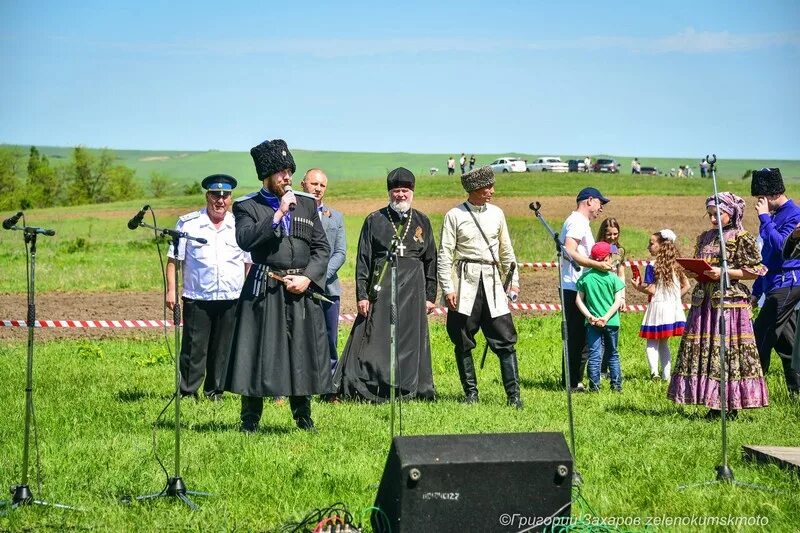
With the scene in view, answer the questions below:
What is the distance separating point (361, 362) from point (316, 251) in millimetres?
2280

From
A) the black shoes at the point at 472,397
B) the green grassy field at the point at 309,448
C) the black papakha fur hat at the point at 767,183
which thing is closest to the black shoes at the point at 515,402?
the green grassy field at the point at 309,448

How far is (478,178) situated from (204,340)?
10.9 feet

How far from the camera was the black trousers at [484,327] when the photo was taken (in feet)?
37.6

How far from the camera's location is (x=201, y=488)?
775 cm

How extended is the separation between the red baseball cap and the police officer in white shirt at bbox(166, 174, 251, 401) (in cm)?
388

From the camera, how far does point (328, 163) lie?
150000mm

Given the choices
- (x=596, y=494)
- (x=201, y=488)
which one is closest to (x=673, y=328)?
(x=596, y=494)

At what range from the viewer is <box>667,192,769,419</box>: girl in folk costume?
1023cm

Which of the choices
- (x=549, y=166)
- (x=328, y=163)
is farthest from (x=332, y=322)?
(x=328, y=163)

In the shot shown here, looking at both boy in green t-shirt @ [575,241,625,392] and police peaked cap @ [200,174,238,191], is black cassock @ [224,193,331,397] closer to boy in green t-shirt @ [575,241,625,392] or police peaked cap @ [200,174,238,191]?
police peaked cap @ [200,174,238,191]

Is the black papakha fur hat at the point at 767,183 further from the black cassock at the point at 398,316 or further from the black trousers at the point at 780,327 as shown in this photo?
the black cassock at the point at 398,316

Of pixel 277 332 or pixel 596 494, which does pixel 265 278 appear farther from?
pixel 596 494

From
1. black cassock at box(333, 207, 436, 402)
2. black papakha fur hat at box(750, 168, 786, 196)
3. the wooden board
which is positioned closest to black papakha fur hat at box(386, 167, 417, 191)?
black cassock at box(333, 207, 436, 402)

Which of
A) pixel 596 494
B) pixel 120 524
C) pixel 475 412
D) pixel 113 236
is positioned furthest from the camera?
pixel 113 236
